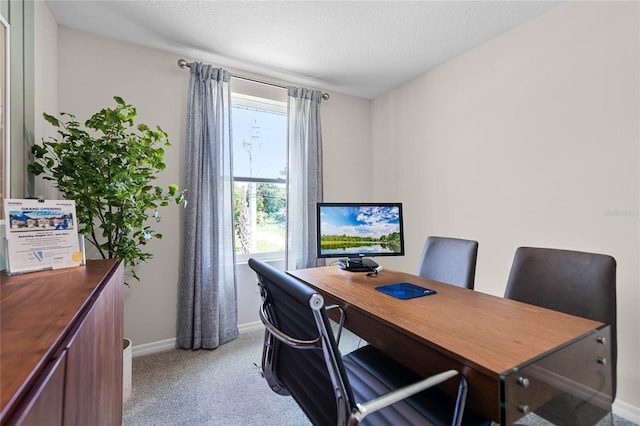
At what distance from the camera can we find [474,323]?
1.08 m

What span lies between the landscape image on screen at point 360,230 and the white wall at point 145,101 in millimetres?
1419

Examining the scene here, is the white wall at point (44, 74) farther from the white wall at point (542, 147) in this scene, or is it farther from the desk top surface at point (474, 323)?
the white wall at point (542, 147)

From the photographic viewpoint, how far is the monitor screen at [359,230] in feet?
6.47

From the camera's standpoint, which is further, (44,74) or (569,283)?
(44,74)

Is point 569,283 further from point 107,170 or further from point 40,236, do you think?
point 107,170

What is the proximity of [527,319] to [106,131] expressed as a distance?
236 cm

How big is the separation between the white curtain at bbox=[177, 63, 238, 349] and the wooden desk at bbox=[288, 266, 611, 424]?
152 cm

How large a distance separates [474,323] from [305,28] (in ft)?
7.47

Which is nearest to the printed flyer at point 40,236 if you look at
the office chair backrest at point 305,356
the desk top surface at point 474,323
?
the office chair backrest at point 305,356

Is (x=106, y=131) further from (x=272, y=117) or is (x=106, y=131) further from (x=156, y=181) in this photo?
(x=272, y=117)

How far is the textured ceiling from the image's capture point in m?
1.98

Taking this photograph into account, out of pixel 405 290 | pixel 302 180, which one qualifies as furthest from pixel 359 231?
pixel 302 180

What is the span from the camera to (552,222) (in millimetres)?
2014

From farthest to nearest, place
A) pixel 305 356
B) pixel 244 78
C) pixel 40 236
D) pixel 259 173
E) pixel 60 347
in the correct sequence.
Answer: pixel 259 173, pixel 244 78, pixel 40 236, pixel 305 356, pixel 60 347
